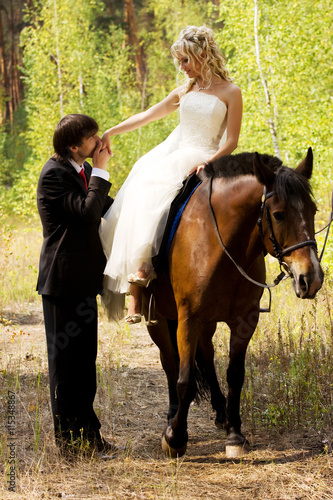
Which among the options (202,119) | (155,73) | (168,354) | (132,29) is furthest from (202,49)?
(132,29)

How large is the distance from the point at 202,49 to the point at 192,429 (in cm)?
297

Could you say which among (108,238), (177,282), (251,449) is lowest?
(251,449)

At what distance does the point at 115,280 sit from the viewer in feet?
13.6

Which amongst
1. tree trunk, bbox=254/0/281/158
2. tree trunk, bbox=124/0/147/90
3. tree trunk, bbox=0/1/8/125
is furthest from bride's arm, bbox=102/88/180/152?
tree trunk, bbox=0/1/8/125

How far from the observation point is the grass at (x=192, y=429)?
3.42 meters

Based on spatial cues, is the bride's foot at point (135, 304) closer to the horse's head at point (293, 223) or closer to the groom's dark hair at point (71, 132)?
the groom's dark hair at point (71, 132)

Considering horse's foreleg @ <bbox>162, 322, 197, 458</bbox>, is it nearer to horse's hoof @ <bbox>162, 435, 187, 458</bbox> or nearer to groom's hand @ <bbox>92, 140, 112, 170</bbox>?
horse's hoof @ <bbox>162, 435, 187, 458</bbox>

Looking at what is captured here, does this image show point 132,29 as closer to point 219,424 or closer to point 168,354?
point 168,354

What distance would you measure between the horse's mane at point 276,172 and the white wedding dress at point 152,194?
13.6 inches

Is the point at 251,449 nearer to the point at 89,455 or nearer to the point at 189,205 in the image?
the point at 89,455

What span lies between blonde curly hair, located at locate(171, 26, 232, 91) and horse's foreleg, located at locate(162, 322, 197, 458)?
1.88 meters

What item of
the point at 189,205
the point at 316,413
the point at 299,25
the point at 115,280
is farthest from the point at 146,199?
the point at 299,25

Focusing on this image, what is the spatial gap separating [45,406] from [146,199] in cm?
212

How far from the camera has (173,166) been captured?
4145 mm
